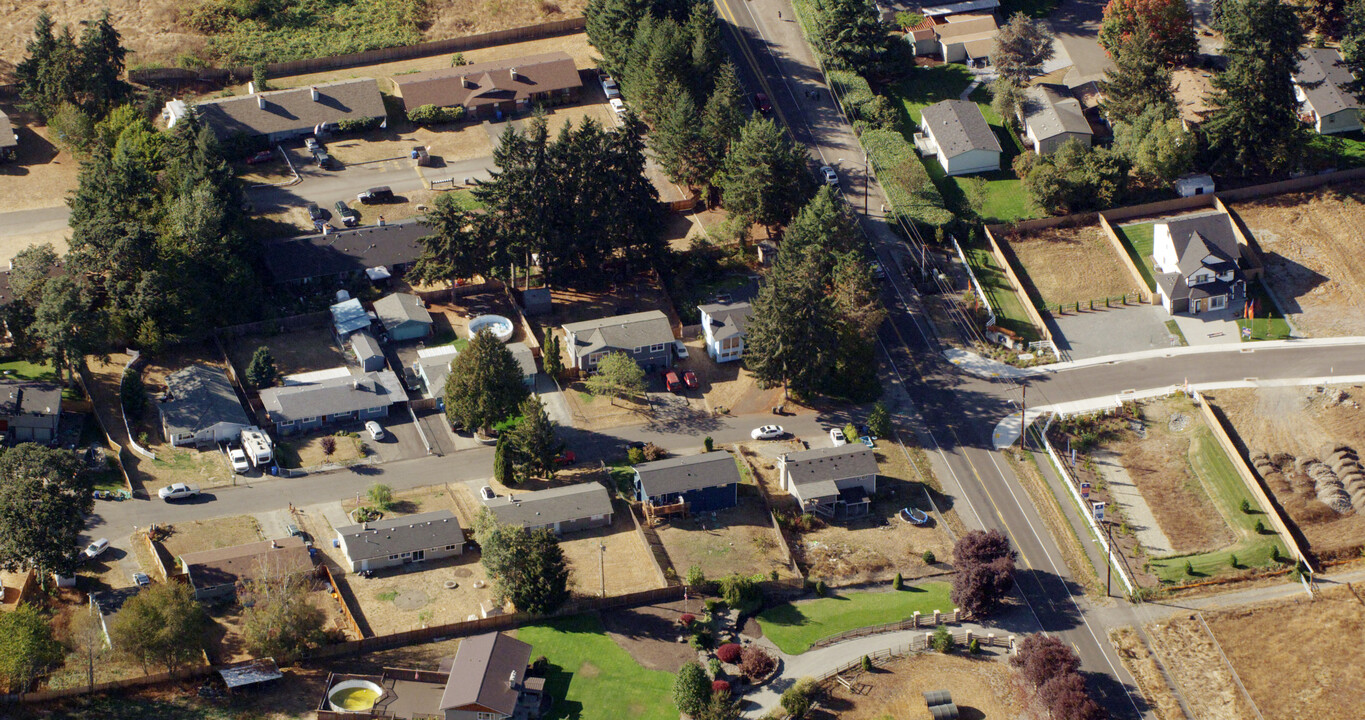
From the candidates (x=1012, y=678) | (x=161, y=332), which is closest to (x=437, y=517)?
(x=161, y=332)

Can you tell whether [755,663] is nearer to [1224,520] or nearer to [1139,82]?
[1224,520]

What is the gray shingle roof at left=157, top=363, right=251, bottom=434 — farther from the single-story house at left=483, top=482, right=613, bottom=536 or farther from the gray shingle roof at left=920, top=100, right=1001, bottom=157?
the gray shingle roof at left=920, top=100, right=1001, bottom=157

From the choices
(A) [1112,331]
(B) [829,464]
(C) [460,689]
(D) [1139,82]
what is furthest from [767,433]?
(D) [1139,82]

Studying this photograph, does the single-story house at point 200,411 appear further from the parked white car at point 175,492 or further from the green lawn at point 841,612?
the green lawn at point 841,612

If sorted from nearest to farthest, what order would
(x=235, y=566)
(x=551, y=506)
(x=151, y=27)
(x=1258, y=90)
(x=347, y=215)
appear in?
(x=235, y=566) → (x=551, y=506) → (x=347, y=215) → (x=1258, y=90) → (x=151, y=27)

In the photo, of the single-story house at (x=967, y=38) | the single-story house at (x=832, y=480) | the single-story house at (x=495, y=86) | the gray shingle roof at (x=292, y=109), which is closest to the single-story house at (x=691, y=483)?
the single-story house at (x=832, y=480)

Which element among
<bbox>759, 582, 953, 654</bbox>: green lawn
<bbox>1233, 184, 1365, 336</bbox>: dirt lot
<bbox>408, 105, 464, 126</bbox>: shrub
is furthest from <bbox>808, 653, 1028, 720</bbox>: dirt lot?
<bbox>408, 105, 464, 126</bbox>: shrub
